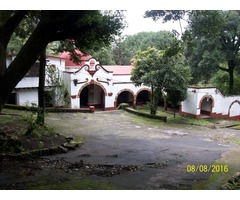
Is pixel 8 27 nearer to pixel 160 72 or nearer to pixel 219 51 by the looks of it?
pixel 160 72

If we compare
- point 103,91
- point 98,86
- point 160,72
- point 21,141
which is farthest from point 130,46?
point 21,141

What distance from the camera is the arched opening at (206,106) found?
25.2 m

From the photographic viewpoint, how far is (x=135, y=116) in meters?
22.6

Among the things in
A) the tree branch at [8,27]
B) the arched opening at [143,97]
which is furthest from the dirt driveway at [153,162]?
the arched opening at [143,97]

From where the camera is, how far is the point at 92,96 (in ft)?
90.2

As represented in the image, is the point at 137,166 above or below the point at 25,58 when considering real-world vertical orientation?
below

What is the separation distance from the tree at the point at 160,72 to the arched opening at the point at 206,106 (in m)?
4.11

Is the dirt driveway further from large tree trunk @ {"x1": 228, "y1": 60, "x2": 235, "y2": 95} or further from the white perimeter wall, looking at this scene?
large tree trunk @ {"x1": 228, "y1": 60, "x2": 235, "y2": 95}

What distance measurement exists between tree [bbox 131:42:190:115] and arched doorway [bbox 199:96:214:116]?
3.96m

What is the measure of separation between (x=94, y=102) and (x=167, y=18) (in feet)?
64.5

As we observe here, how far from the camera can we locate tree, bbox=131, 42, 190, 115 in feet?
68.4

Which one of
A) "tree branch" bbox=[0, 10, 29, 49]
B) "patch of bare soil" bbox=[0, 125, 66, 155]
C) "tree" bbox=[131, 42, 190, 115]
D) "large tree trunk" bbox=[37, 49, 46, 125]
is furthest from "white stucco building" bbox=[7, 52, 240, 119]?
"tree branch" bbox=[0, 10, 29, 49]

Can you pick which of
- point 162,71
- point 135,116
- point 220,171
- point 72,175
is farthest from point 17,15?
point 135,116
